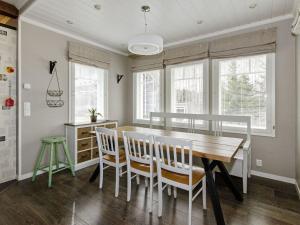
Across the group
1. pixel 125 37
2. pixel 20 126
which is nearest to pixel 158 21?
pixel 125 37

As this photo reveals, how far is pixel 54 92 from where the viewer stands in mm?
3219

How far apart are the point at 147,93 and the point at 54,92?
2148 millimetres

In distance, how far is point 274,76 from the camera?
9.33 feet

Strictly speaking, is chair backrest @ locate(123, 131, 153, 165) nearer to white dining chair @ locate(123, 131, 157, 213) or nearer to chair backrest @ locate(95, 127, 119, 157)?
white dining chair @ locate(123, 131, 157, 213)

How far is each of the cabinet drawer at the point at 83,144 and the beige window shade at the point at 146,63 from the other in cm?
219

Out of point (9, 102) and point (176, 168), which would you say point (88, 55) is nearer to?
point (9, 102)

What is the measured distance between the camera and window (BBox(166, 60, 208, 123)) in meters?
3.56

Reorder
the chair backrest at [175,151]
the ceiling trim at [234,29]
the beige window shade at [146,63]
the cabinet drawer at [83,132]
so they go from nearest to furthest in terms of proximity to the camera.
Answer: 1. the chair backrest at [175,151]
2. the ceiling trim at [234,29]
3. the cabinet drawer at [83,132]
4. the beige window shade at [146,63]

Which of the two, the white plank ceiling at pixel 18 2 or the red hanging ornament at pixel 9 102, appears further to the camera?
the red hanging ornament at pixel 9 102

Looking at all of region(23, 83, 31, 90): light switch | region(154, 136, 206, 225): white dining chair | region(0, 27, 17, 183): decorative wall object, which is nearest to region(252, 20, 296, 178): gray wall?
region(154, 136, 206, 225): white dining chair

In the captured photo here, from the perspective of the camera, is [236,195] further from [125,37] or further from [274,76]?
[125,37]

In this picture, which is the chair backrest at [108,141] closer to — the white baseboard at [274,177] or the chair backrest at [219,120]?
the chair backrest at [219,120]

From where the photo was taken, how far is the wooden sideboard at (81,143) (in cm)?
324

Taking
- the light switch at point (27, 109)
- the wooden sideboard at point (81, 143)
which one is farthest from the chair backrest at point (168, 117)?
the light switch at point (27, 109)
